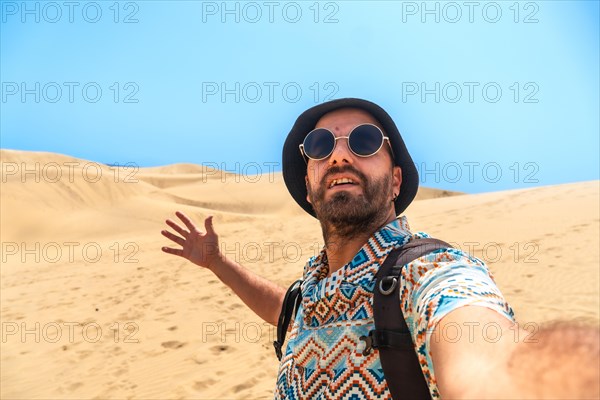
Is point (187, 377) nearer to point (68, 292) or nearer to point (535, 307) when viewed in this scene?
point (535, 307)

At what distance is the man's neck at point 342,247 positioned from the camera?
5.92 feet

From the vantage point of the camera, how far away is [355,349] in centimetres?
137

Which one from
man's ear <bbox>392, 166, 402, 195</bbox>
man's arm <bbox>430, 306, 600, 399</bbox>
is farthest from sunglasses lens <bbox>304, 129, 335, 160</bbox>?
man's arm <bbox>430, 306, 600, 399</bbox>

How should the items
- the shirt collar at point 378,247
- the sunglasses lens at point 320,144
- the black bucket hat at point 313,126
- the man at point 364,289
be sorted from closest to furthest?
1. the man at point 364,289
2. the shirt collar at point 378,247
3. the sunglasses lens at point 320,144
4. the black bucket hat at point 313,126

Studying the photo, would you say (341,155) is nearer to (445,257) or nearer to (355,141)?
(355,141)

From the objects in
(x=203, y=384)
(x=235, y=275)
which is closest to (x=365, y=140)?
(x=235, y=275)

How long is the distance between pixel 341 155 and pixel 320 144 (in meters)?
0.15

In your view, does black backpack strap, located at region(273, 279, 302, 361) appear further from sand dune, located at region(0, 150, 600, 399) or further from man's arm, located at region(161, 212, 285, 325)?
sand dune, located at region(0, 150, 600, 399)

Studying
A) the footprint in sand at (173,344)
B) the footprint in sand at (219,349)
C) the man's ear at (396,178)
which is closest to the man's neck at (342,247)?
the man's ear at (396,178)

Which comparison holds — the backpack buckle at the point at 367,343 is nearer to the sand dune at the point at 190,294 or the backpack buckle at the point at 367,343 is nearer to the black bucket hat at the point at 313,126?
the black bucket hat at the point at 313,126

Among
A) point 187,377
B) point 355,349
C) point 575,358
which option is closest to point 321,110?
point 355,349

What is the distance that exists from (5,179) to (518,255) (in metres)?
23.6

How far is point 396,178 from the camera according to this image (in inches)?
83.2

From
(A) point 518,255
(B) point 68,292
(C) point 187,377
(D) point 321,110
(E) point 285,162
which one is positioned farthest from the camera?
(B) point 68,292
